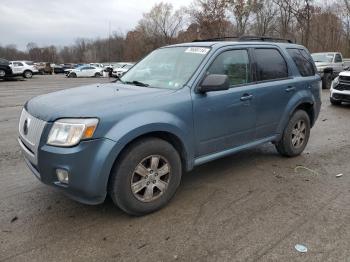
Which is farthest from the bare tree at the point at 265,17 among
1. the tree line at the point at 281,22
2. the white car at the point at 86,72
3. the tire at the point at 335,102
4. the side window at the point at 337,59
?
the tire at the point at 335,102

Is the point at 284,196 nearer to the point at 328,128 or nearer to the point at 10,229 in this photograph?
the point at 10,229

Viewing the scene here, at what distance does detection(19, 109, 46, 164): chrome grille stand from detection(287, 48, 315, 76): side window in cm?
388

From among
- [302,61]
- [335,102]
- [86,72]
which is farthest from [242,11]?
[302,61]

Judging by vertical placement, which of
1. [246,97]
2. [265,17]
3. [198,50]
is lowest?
[246,97]

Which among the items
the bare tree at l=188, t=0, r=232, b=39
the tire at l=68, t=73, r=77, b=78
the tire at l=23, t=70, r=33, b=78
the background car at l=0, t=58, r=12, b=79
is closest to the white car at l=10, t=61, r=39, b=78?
the tire at l=23, t=70, r=33, b=78

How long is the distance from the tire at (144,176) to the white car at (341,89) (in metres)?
9.50

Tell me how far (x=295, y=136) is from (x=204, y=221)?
2.77m

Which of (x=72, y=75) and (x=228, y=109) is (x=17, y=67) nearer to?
(x=72, y=75)

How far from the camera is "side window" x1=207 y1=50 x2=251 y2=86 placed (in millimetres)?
4438

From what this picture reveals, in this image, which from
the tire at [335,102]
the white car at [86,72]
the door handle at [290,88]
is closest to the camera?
the door handle at [290,88]

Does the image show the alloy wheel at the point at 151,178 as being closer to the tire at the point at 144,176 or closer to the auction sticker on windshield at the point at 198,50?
the tire at the point at 144,176

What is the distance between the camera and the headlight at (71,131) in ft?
10.7

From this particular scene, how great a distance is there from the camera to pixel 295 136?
5777mm

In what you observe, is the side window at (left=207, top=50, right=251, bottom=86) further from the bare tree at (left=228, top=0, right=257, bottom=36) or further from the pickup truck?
the bare tree at (left=228, top=0, right=257, bottom=36)
